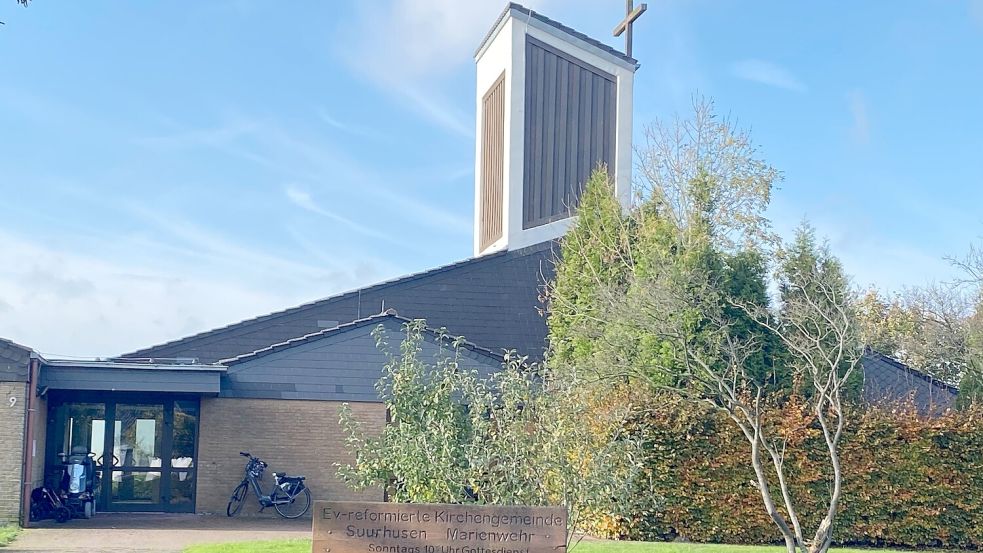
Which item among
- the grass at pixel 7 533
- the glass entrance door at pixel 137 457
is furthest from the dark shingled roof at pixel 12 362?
the glass entrance door at pixel 137 457

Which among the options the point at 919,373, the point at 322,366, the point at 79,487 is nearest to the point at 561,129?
the point at 322,366

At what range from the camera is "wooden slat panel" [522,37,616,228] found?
29.2 meters

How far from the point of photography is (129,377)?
829 inches

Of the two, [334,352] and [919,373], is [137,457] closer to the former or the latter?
[334,352]

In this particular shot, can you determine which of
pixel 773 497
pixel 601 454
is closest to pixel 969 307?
pixel 773 497

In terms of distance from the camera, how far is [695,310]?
66.5 ft

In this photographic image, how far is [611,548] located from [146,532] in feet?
26.6

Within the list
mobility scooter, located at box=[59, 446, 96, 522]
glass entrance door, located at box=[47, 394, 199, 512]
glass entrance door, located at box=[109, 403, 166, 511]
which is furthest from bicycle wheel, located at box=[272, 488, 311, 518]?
mobility scooter, located at box=[59, 446, 96, 522]

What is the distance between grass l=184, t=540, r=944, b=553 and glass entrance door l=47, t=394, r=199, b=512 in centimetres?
642

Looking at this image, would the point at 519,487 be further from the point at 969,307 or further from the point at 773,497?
the point at 969,307

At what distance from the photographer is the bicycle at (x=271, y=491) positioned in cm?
2164

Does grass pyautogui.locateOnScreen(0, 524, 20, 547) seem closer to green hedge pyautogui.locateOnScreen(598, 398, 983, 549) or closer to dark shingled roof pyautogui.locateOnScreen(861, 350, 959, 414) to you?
green hedge pyautogui.locateOnScreen(598, 398, 983, 549)

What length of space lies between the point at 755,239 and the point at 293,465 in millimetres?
12529

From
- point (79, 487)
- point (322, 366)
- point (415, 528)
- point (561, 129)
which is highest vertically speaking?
point (561, 129)
